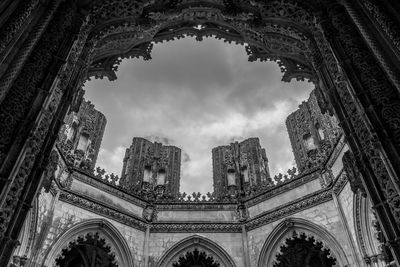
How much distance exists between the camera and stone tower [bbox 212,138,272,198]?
16844 mm

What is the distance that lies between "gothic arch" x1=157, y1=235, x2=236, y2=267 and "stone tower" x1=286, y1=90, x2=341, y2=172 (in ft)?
15.3

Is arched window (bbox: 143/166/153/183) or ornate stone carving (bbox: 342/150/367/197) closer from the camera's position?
ornate stone carving (bbox: 342/150/367/197)

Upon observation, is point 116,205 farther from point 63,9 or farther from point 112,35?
point 63,9

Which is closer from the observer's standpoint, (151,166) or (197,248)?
(197,248)

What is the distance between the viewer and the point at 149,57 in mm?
9781

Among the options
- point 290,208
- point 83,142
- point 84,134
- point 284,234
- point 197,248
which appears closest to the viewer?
point 284,234

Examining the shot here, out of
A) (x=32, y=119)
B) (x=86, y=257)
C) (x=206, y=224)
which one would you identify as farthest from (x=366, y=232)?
(x=86, y=257)

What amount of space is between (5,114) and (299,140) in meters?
14.1

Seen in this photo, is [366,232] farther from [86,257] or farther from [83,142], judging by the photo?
[83,142]

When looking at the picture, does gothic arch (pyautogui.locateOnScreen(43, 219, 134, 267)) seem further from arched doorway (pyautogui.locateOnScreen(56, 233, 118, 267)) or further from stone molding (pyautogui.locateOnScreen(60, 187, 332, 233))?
arched doorway (pyautogui.locateOnScreen(56, 233, 118, 267))

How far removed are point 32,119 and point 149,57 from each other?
562 centimetres

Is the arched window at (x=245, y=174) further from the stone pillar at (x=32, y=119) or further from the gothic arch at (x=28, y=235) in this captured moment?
the stone pillar at (x=32, y=119)

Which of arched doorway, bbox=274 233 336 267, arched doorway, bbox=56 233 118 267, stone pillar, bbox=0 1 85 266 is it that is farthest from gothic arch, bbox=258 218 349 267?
stone pillar, bbox=0 1 85 266

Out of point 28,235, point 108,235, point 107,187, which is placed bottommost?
point 28,235
